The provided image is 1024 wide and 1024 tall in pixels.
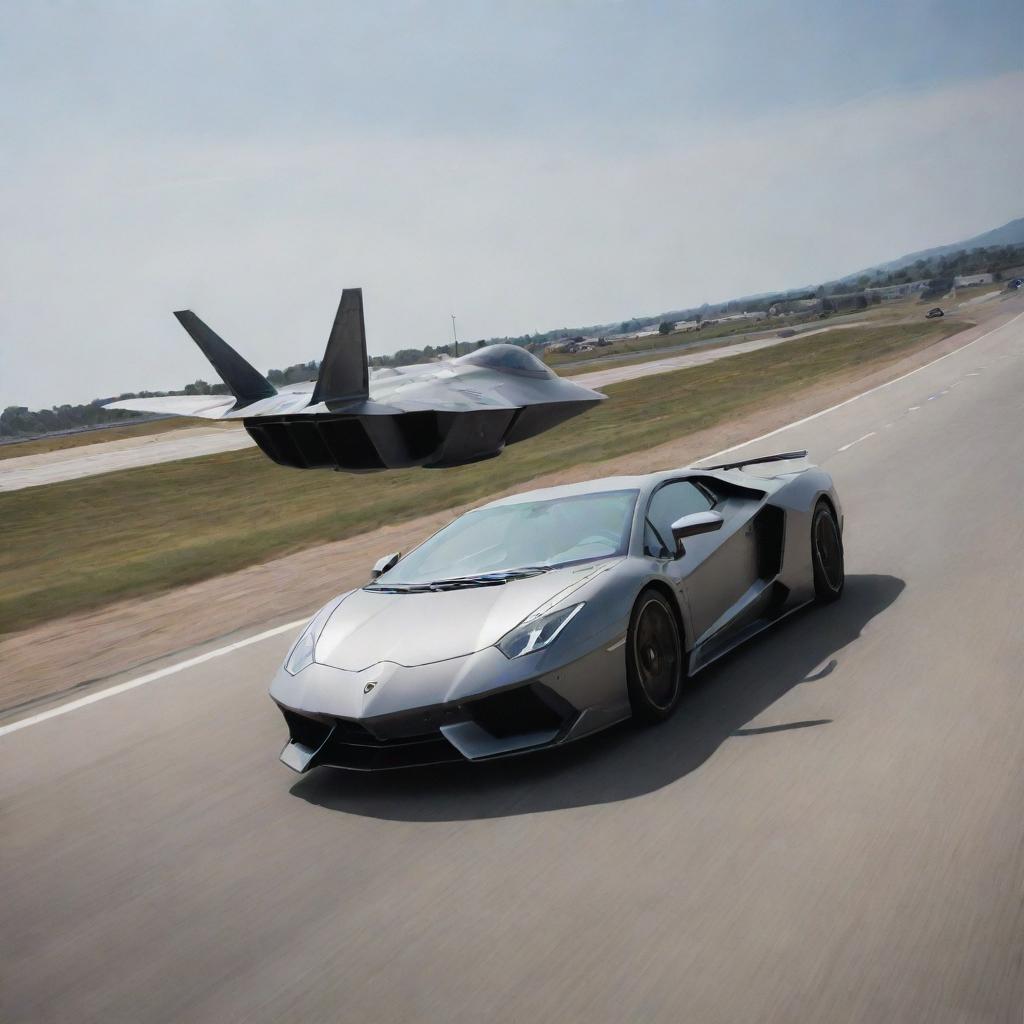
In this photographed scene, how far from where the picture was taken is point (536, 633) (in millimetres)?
5484

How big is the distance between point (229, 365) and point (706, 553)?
40.5 feet

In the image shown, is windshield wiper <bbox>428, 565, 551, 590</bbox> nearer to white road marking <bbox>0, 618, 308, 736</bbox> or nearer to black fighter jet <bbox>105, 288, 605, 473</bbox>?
white road marking <bbox>0, 618, 308, 736</bbox>

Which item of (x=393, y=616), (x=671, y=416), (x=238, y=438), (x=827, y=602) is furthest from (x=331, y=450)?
(x=238, y=438)

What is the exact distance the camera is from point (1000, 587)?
8.19 m

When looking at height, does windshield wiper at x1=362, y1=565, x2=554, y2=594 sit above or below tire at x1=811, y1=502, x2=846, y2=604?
above

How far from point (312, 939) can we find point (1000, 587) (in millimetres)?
5665

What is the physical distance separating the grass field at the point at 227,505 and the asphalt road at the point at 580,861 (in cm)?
821

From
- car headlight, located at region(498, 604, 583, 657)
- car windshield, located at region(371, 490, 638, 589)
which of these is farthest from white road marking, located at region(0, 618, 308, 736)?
car headlight, located at region(498, 604, 583, 657)

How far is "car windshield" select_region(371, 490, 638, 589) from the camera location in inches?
252

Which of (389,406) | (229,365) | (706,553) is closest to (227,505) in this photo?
(229,365)

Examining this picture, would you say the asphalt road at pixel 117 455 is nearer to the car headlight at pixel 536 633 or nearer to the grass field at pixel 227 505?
the grass field at pixel 227 505

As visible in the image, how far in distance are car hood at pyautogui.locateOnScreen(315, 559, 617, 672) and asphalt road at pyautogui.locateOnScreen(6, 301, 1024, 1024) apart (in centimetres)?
55

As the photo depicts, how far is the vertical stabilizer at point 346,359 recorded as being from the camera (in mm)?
14789

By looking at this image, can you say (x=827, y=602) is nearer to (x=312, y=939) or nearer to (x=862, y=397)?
(x=312, y=939)
